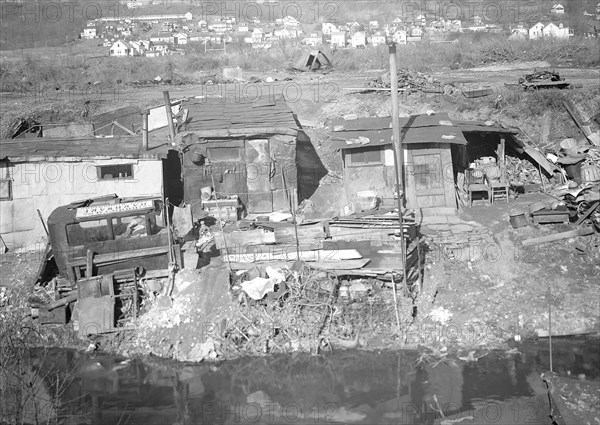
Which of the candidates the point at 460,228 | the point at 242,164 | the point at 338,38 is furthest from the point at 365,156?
the point at 338,38

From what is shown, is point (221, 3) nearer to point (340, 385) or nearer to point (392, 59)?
point (392, 59)

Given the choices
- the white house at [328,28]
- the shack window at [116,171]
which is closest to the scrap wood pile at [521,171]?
the shack window at [116,171]

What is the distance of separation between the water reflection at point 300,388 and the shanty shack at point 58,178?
495 centimetres

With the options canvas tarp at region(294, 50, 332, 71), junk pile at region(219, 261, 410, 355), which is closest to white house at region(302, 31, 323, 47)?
canvas tarp at region(294, 50, 332, 71)

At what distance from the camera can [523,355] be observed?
1177 centimetres

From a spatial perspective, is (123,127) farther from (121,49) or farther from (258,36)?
(258,36)

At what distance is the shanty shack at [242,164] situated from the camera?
1730 centimetres

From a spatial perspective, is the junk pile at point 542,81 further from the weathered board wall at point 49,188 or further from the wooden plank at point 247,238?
the weathered board wall at point 49,188

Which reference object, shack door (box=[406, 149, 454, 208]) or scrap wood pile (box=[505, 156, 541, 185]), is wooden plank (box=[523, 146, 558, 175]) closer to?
scrap wood pile (box=[505, 156, 541, 185])

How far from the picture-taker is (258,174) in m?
17.5

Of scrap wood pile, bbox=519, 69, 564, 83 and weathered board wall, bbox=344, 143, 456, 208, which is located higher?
scrap wood pile, bbox=519, 69, 564, 83

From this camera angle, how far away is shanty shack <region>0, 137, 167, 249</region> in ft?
52.8

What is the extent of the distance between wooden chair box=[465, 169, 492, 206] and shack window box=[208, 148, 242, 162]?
667 cm

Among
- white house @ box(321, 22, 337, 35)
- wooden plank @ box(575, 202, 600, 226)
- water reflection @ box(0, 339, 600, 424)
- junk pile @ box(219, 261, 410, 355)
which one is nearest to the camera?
water reflection @ box(0, 339, 600, 424)
